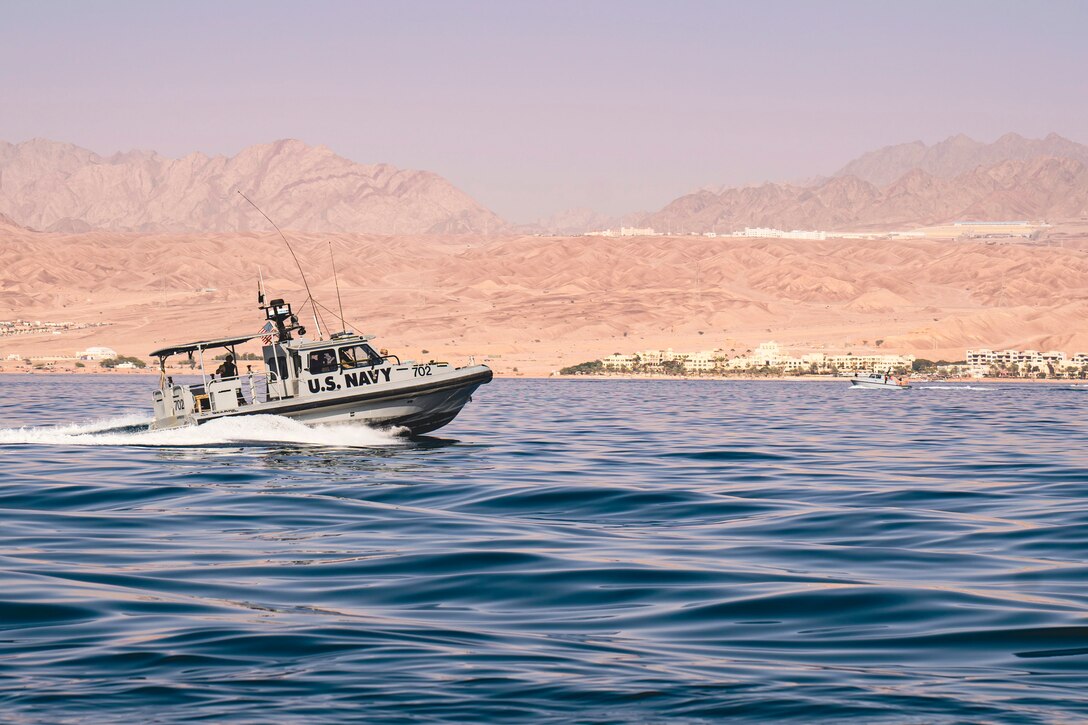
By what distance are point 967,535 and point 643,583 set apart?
17.7ft

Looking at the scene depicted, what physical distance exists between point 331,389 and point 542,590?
2038 cm

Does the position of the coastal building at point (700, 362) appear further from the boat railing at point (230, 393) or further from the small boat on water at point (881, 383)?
the boat railing at point (230, 393)

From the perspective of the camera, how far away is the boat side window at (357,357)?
1281 inches

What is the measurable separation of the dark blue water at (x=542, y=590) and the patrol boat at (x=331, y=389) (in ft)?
14.2

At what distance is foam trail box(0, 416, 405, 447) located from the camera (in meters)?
31.0

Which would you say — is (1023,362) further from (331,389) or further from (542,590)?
(542,590)

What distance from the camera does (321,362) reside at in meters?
32.5

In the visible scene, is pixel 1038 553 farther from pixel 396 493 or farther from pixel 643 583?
pixel 396 493

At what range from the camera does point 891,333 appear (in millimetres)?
165125

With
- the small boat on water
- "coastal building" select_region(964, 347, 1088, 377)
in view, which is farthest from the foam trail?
"coastal building" select_region(964, 347, 1088, 377)

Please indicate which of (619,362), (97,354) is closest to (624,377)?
(619,362)

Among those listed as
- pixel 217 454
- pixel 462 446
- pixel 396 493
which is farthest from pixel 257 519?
pixel 462 446

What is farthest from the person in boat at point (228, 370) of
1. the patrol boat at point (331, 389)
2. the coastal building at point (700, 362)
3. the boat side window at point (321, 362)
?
the coastal building at point (700, 362)

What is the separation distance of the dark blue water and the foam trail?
11.2 ft
